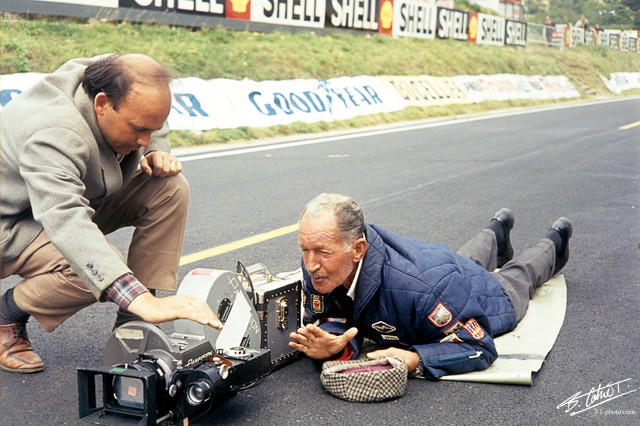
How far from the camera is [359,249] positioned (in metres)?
3.28

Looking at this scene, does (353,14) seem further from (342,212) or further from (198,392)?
(198,392)

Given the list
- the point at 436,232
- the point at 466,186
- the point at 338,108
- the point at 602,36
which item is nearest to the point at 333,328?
the point at 436,232

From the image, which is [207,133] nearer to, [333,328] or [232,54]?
[232,54]

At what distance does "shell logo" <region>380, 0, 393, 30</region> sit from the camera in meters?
27.8

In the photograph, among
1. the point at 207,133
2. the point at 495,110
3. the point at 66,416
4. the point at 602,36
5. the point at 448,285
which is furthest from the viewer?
the point at 602,36

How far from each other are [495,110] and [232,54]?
875 cm

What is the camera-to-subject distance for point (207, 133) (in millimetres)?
12570

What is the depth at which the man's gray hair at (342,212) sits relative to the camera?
320 cm

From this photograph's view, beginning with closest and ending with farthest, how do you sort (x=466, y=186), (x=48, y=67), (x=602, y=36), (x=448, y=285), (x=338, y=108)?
1. (x=448, y=285)
2. (x=466, y=186)
3. (x=48, y=67)
4. (x=338, y=108)
5. (x=602, y=36)

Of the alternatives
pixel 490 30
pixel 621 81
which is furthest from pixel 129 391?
pixel 621 81

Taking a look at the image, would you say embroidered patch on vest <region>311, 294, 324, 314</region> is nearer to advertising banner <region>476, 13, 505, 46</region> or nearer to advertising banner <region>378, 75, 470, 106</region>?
advertising banner <region>378, 75, 470, 106</region>

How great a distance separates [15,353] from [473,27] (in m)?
33.6

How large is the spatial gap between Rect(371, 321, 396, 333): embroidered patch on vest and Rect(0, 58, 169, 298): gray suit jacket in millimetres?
1205

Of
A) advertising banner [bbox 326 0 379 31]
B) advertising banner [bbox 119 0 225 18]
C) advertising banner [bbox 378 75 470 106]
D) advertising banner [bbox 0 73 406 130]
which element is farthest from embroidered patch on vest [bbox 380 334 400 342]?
advertising banner [bbox 326 0 379 31]
